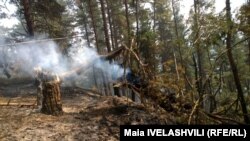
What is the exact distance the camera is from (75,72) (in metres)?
12.5

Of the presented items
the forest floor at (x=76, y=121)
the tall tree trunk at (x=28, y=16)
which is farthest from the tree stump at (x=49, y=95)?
the tall tree trunk at (x=28, y=16)

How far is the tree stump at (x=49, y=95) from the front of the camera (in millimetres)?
10133

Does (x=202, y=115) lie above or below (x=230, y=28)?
below

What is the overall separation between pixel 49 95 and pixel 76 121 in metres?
1.54

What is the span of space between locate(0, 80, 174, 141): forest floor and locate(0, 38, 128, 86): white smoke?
1891mm

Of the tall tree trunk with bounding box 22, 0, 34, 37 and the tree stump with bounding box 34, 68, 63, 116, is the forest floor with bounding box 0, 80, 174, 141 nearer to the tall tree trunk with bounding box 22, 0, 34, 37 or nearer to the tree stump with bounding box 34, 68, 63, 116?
the tree stump with bounding box 34, 68, 63, 116

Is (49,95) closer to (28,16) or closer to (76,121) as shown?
(76,121)

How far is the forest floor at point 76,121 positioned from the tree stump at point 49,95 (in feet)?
0.92

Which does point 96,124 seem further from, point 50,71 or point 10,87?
point 10,87

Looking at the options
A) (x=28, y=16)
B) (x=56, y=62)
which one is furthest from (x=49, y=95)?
(x=28, y=16)

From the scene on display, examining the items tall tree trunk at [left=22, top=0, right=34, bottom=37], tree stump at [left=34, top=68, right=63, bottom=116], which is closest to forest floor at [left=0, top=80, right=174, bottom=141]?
tree stump at [left=34, top=68, right=63, bottom=116]

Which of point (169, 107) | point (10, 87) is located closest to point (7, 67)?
point (10, 87)

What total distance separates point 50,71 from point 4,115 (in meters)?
2.16

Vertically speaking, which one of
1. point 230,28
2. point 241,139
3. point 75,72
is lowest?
point 241,139
